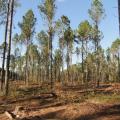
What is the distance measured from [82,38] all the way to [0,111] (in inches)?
1245

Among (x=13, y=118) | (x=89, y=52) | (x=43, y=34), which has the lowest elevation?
(x=13, y=118)

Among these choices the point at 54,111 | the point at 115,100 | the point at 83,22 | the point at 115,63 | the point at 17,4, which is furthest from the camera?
the point at 115,63

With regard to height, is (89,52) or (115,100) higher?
(89,52)

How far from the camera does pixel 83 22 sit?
44.0 m

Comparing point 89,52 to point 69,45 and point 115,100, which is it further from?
point 115,100

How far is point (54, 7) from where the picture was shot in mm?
34688

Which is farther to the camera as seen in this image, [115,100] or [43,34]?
[43,34]

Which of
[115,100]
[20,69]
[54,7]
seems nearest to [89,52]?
[54,7]

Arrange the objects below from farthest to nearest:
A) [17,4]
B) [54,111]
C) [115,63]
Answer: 1. [115,63]
2. [17,4]
3. [54,111]

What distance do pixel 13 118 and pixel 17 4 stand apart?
647 inches

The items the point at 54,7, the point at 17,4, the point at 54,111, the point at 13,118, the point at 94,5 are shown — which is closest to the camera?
the point at 13,118

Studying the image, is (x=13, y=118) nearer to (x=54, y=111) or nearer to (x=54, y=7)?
(x=54, y=111)

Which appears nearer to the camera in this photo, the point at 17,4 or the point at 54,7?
the point at 17,4

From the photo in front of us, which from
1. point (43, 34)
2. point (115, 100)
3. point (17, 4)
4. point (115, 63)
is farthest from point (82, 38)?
point (115, 63)
